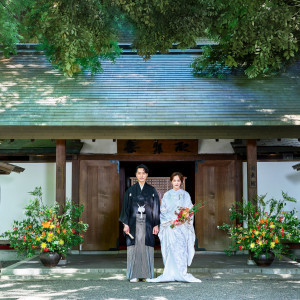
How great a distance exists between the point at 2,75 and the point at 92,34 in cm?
363

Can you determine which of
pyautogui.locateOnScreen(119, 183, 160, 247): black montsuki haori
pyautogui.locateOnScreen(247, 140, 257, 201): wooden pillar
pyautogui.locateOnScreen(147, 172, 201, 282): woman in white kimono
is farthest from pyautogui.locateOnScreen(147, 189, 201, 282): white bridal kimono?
pyautogui.locateOnScreen(247, 140, 257, 201): wooden pillar

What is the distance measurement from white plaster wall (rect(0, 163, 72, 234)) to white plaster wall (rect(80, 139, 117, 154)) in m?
0.54

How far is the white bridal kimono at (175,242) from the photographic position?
8.14 meters

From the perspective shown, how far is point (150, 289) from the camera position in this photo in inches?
296

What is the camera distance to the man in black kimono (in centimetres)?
821

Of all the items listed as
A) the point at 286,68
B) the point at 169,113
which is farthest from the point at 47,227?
the point at 286,68

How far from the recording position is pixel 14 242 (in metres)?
9.26

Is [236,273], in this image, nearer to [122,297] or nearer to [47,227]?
[122,297]

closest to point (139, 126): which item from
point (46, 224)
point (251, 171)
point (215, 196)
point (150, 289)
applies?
point (251, 171)

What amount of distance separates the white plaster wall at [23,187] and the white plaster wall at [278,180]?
4.40m

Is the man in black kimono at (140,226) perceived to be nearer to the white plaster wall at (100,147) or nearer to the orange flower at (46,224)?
the orange flower at (46,224)

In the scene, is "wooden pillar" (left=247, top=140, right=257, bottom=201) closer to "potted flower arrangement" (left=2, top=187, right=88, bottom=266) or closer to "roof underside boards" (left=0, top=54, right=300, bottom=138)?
"roof underside boards" (left=0, top=54, right=300, bottom=138)

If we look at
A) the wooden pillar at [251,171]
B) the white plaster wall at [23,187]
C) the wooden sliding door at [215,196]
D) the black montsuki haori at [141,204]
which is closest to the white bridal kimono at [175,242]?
the black montsuki haori at [141,204]

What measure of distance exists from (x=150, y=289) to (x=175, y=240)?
1.03 m
